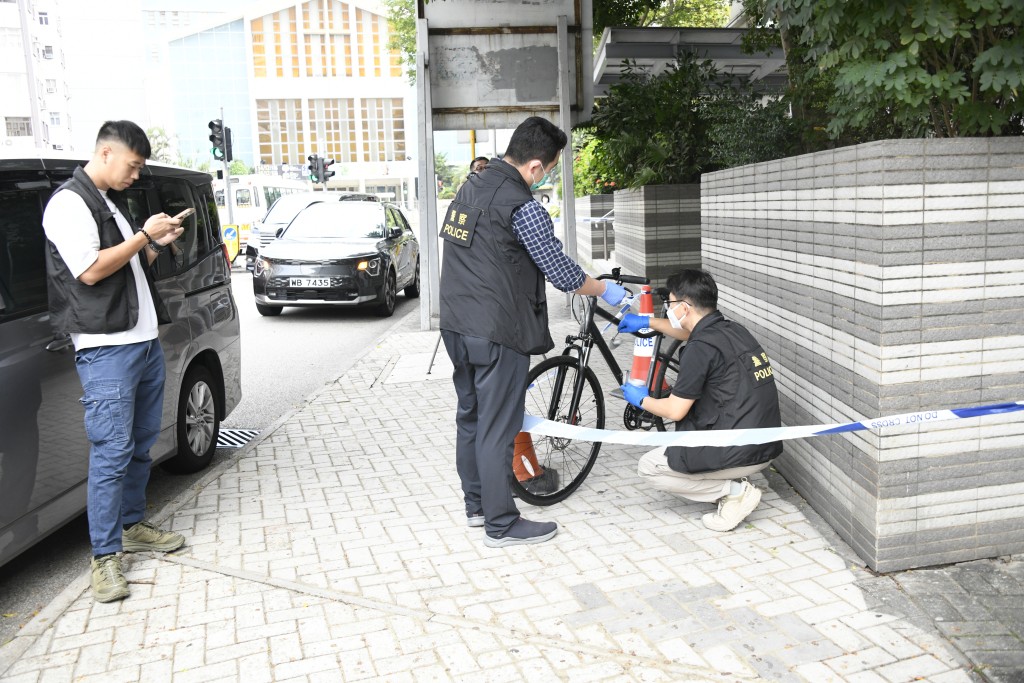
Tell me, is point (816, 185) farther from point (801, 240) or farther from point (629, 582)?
point (629, 582)

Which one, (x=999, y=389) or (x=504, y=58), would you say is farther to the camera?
(x=504, y=58)

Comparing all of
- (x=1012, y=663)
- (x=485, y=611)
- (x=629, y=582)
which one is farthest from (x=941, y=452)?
(x=485, y=611)

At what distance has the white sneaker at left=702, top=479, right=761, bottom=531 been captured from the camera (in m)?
4.48

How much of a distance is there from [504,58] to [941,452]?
8753mm

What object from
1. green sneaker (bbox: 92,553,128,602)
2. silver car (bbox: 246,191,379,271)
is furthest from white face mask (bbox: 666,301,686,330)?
silver car (bbox: 246,191,379,271)

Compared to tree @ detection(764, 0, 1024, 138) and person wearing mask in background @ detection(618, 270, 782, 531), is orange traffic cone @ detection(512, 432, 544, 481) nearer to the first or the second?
person wearing mask in background @ detection(618, 270, 782, 531)

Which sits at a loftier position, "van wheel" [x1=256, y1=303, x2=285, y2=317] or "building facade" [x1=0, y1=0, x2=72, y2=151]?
"building facade" [x1=0, y1=0, x2=72, y2=151]

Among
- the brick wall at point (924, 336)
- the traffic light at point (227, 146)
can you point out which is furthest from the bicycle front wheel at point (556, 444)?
the traffic light at point (227, 146)

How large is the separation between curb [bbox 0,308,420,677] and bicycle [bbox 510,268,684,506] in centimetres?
195

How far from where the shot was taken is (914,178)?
11.9 feet

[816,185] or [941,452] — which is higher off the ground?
[816,185]

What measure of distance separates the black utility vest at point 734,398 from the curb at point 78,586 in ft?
9.29

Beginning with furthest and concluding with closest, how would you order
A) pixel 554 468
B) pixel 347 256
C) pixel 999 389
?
1. pixel 347 256
2. pixel 554 468
3. pixel 999 389

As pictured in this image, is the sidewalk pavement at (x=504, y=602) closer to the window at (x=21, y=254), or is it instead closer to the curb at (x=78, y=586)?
the curb at (x=78, y=586)
